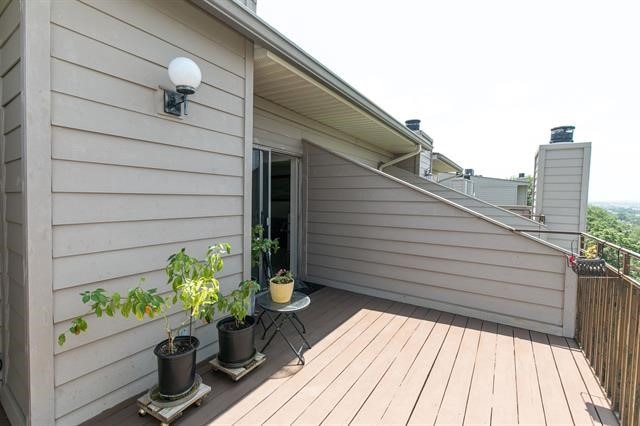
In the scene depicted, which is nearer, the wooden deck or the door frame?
the wooden deck

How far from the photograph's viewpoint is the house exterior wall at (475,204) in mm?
5648

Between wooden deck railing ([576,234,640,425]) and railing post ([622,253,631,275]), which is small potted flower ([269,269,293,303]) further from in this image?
railing post ([622,253,631,275])

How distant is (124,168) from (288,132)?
8.84 ft

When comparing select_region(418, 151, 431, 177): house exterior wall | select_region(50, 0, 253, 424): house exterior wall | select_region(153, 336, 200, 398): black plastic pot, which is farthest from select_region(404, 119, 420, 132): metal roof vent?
select_region(153, 336, 200, 398): black plastic pot

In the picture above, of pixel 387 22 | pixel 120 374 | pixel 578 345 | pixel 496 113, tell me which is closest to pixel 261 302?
pixel 120 374

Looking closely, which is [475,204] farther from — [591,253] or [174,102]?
[174,102]

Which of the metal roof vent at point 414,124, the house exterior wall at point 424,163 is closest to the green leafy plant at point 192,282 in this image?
the house exterior wall at point 424,163

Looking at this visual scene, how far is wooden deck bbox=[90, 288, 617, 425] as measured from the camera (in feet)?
6.09

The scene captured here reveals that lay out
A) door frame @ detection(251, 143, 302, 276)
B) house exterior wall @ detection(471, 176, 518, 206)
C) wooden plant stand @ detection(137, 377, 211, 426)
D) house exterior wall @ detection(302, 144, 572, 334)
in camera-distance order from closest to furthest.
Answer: wooden plant stand @ detection(137, 377, 211, 426) < house exterior wall @ detection(302, 144, 572, 334) < door frame @ detection(251, 143, 302, 276) < house exterior wall @ detection(471, 176, 518, 206)

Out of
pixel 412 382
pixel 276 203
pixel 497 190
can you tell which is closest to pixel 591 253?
pixel 412 382

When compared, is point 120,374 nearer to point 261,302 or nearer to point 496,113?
point 261,302

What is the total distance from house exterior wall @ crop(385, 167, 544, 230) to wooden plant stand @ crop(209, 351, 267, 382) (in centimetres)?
525

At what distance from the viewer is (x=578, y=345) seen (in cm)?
282

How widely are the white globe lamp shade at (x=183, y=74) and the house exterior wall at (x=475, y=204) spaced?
5.73 meters
